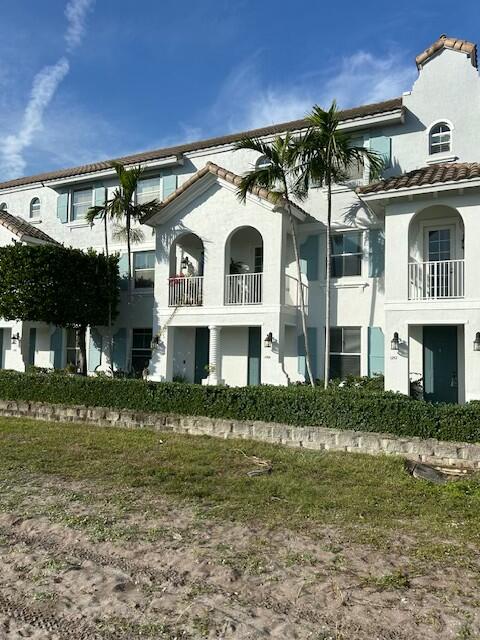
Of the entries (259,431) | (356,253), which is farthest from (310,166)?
(259,431)

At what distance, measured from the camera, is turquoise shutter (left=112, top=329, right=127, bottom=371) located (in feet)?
62.3

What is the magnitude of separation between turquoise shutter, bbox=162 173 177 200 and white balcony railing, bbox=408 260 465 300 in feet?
31.6

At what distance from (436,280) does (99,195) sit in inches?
543

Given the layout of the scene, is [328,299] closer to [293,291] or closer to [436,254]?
[293,291]

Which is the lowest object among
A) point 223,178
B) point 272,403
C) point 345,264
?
point 272,403

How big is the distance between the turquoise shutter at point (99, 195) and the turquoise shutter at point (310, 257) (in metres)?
9.09

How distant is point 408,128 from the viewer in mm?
15430

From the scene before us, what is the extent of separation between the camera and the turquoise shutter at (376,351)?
14805 millimetres

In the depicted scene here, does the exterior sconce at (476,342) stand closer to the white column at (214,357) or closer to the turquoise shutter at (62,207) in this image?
the white column at (214,357)

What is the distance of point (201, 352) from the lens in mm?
18219

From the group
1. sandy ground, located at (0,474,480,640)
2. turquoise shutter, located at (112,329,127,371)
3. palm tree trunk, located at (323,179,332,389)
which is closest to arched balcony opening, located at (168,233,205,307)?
turquoise shutter, located at (112,329,127,371)

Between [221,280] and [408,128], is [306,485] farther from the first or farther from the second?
[408,128]

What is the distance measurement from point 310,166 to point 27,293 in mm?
9711

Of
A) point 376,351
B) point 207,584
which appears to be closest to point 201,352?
point 376,351
